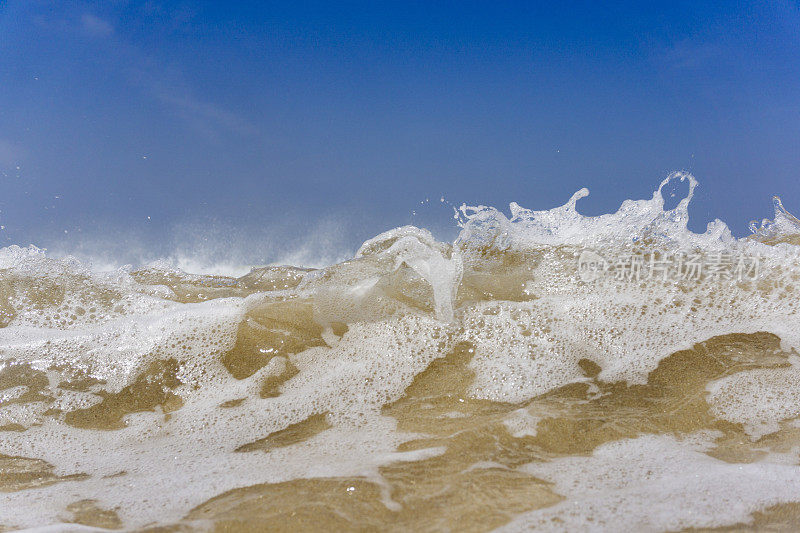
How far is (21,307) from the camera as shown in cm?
408

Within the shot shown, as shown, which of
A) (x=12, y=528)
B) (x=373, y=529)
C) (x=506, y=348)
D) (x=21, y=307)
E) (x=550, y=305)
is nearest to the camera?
(x=373, y=529)

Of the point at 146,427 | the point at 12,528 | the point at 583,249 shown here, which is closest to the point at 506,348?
the point at 583,249

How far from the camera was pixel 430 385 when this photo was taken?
10.8 ft

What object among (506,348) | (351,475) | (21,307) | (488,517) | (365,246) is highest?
(365,246)

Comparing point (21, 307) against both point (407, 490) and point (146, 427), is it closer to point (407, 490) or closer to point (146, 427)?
point (146, 427)

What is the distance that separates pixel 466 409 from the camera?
3043 mm

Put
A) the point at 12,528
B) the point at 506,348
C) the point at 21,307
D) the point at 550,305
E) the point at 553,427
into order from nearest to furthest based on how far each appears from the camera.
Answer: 1. the point at 12,528
2. the point at 553,427
3. the point at 506,348
4. the point at 550,305
5. the point at 21,307

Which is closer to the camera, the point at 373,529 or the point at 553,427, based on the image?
the point at 373,529

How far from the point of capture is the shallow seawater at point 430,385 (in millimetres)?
2295

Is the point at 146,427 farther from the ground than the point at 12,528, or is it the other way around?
the point at 146,427

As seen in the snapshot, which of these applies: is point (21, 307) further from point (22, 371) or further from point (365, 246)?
point (365, 246)

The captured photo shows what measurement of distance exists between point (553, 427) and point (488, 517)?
2.90 ft

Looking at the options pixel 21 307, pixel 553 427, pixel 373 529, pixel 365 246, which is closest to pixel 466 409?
pixel 553 427

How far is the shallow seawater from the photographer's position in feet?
7.53
